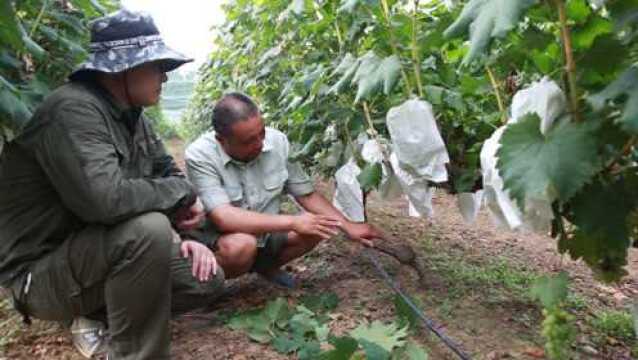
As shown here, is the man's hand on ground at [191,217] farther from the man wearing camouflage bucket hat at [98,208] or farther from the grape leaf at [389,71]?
the grape leaf at [389,71]

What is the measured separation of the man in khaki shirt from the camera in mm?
2428

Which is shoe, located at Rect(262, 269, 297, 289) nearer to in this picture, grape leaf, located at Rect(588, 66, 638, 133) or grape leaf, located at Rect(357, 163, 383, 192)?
grape leaf, located at Rect(357, 163, 383, 192)

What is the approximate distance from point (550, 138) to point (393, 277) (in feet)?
5.68

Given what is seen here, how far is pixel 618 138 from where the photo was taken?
4.01 feet

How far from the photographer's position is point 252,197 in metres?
2.67

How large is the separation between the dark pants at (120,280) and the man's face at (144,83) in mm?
401

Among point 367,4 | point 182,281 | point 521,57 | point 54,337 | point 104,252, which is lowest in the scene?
point 54,337

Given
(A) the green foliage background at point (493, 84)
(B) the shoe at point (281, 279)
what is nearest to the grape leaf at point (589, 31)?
(A) the green foliage background at point (493, 84)

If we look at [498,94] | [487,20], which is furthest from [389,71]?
[487,20]

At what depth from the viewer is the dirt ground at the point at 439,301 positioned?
2.23 meters

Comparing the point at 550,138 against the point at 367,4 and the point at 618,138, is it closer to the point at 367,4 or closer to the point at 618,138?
the point at 618,138

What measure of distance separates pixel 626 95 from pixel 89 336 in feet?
5.98

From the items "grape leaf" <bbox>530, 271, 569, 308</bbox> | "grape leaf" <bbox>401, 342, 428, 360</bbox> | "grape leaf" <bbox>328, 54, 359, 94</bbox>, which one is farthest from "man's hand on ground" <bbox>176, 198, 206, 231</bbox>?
"grape leaf" <bbox>530, 271, 569, 308</bbox>

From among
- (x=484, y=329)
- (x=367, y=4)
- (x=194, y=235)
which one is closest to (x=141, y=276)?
(x=194, y=235)
